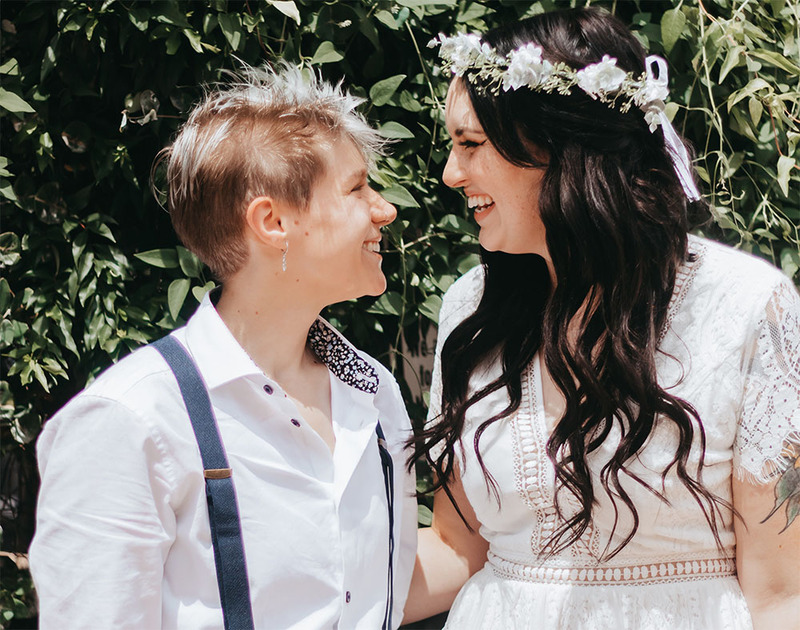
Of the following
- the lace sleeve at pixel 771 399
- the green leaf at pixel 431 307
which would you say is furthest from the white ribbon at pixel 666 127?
the green leaf at pixel 431 307

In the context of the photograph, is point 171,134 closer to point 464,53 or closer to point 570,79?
point 464,53

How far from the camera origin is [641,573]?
4.99 ft

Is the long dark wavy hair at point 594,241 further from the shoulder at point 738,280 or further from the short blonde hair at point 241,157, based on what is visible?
the short blonde hair at point 241,157

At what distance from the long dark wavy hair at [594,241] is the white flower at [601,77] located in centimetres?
4

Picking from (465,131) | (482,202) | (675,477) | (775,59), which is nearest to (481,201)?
(482,202)

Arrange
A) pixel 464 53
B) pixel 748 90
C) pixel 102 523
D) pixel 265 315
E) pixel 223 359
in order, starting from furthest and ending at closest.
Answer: pixel 748 90 → pixel 464 53 → pixel 265 315 → pixel 223 359 → pixel 102 523

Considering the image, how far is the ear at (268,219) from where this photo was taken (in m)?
1.45

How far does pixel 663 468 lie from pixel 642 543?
0.13 m

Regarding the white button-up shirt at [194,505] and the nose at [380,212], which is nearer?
the white button-up shirt at [194,505]

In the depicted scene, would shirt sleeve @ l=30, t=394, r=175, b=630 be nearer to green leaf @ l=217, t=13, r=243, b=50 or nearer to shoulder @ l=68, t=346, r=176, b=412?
shoulder @ l=68, t=346, r=176, b=412

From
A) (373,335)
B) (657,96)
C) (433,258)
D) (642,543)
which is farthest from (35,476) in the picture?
(657,96)

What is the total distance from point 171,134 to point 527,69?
788 mm

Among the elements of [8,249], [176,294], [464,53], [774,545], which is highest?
[464,53]

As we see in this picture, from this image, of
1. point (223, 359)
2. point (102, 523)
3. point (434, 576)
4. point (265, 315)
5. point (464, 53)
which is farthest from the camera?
point (434, 576)
